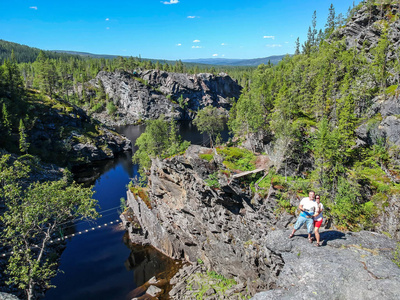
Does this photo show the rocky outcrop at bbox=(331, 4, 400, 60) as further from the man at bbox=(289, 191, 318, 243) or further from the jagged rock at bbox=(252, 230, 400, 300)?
the man at bbox=(289, 191, 318, 243)

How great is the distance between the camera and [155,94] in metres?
166

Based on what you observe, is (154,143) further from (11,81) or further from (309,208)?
(11,81)

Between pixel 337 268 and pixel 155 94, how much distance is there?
16385 cm

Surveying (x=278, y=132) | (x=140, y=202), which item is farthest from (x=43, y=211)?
(x=278, y=132)

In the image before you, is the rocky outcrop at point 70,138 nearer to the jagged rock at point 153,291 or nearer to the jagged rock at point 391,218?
the jagged rock at point 153,291

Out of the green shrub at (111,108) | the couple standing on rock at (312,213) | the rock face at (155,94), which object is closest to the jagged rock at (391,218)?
the couple standing on rock at (312,213)

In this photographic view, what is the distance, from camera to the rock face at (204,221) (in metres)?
28.9

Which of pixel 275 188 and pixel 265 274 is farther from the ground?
pixel 275 188

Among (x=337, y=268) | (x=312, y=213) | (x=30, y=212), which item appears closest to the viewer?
(x=337, y=268)

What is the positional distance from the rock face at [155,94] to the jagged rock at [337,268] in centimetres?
14715

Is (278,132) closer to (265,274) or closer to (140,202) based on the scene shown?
(265,274)

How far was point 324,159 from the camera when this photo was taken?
2991 cm

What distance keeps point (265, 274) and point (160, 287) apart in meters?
17.2

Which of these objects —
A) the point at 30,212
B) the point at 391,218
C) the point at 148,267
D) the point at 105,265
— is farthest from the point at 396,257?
the point at 105,265
